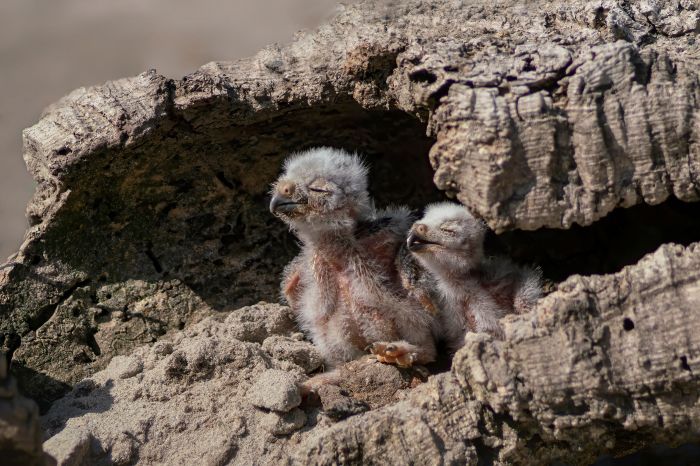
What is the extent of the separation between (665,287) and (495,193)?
2.28ft

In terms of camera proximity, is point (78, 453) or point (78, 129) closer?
point (78, 453)

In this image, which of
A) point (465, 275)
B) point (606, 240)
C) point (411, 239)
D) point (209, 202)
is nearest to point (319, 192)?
point (411, 239)

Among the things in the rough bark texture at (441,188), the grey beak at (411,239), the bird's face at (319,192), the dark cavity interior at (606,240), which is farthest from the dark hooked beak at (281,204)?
the dark cavity interior at (606,240)

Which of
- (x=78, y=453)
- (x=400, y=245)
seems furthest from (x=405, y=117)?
(x=78, y=453)

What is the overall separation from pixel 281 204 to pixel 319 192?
0.70ft

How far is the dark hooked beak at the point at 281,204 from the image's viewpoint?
463 cm

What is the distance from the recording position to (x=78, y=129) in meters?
4.49

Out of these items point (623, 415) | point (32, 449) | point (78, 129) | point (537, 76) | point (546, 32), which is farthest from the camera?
point (78, 129)

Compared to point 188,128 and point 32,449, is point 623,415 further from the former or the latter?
point 188,128

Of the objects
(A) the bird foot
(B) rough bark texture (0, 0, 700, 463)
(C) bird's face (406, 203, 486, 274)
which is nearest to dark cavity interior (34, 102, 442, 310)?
(B) rough bark texture (0, 0, 700, 463)

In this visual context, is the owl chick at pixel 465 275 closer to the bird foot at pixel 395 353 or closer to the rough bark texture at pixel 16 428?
the bird foot at pixel 395 353

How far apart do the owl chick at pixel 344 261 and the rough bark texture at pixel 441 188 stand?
1.05 ft

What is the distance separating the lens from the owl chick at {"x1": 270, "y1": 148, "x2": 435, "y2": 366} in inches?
185

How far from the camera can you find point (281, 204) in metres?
4.65
